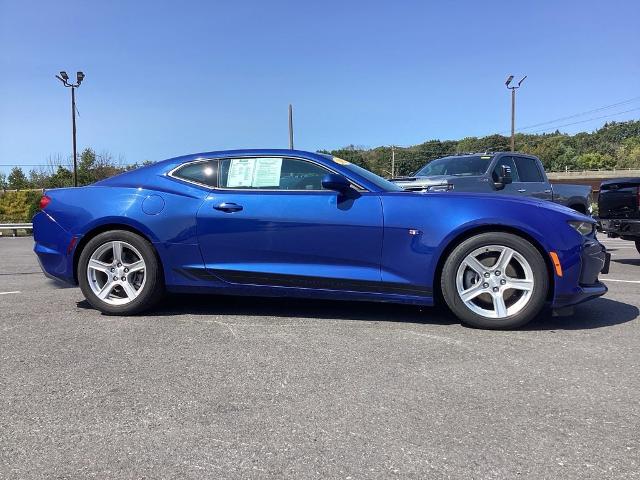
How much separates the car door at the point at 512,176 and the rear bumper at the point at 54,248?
6866 mm

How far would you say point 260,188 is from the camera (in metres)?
4.36

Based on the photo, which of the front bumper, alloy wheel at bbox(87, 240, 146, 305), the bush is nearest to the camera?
the front bumper

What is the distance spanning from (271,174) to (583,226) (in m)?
2.57

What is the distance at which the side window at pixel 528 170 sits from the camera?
9.71 meters

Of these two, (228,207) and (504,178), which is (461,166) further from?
(228,207)

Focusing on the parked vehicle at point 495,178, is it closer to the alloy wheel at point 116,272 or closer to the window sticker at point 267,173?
the window sticker at point 267,173

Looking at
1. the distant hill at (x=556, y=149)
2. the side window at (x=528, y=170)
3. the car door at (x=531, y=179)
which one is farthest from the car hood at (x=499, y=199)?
the distant hill at (x=556, y=149)

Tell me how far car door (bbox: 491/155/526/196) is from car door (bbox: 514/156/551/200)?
0.05m

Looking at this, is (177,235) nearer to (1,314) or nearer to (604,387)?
(1,314)

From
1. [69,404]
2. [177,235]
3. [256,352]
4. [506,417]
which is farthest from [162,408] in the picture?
[177,235]

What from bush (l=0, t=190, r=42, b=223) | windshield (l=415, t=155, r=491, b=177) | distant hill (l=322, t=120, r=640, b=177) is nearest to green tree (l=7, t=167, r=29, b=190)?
bush (l=0, t=190, r=42, b=223)

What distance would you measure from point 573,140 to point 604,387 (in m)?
141

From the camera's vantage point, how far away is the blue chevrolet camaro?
395 cm

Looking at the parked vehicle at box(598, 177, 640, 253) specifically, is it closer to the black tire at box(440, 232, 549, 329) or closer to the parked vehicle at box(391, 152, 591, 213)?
the parked vehicle at box(391, 152, 591, 213)
